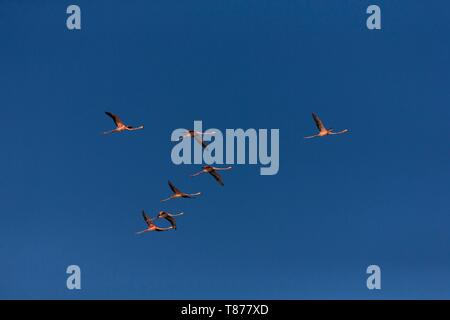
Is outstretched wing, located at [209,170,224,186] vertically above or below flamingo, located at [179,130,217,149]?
below

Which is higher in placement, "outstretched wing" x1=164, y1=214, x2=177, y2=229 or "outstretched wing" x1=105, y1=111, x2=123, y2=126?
"outstretched wing" x1=105, y1=111, x2=123, y2=126

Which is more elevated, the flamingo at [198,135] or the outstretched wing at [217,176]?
the flamingo at [198,135]

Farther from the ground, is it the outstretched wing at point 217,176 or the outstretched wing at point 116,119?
the outstretched wing at point 116,119

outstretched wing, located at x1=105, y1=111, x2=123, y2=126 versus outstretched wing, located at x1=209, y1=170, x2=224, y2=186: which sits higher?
outstretched wing, located at x1=105, y1=111, x2=123, y2=126
